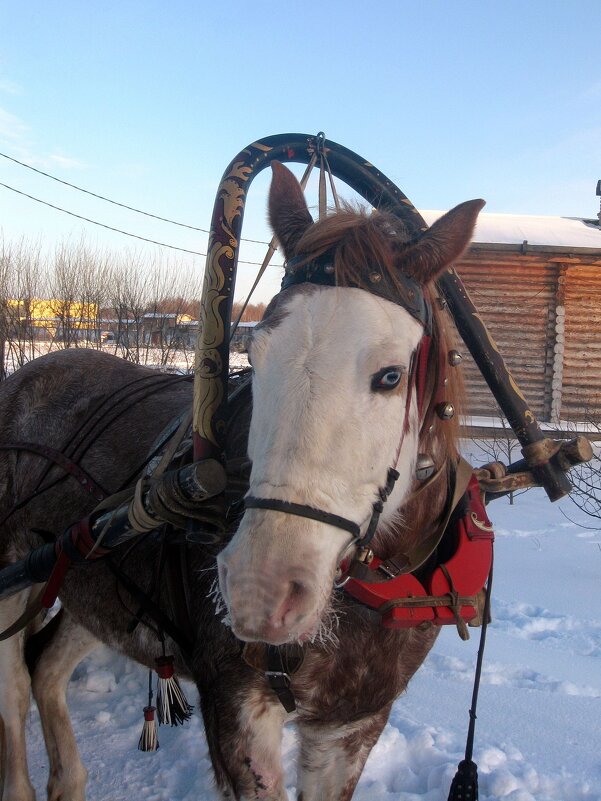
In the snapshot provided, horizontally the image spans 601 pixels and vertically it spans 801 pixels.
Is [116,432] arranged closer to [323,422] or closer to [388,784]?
[323,422]

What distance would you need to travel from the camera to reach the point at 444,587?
5.85ft

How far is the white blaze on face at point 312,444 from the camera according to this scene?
1215mm

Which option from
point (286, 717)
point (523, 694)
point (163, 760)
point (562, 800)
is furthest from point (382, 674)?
point (523, 694)

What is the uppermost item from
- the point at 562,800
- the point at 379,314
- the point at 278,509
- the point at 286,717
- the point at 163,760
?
the point at 379,314

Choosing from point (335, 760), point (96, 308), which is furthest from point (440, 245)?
point (96, 308)

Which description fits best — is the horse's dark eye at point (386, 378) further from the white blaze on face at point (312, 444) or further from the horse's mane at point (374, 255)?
the horse's mane at point (374, 255)

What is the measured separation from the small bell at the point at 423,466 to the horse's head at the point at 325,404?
0.04 metres

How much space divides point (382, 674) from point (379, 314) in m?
1.01

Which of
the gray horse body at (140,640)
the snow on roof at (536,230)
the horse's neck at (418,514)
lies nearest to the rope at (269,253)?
the gray horse body at (140,640)

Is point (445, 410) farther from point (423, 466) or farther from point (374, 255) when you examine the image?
point (374, 255)

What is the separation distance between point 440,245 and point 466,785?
159 cm

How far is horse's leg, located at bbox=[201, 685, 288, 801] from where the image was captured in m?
1.75

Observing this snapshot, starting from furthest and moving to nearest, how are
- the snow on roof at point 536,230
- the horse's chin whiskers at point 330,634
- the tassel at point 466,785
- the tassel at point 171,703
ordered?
1. the snow on roof at point 536,230
2. the tassel at point 171,703
3. the tassel at point 466,785
4. the horse's chin whiskers at point 330,634

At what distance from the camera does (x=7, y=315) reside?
12.1m
